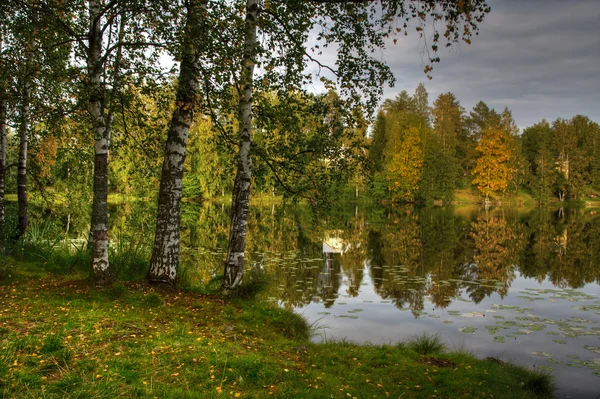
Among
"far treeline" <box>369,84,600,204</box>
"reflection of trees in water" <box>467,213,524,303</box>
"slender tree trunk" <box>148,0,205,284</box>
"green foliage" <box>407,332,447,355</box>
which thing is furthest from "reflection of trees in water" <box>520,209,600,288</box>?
"far treeline" <box>369,84,600,204</box>

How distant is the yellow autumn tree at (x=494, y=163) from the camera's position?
58500 millimetres

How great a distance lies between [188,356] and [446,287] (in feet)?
35.2

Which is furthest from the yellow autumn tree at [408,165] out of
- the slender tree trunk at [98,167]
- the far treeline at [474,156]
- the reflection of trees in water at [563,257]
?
the slender tree trunk at [98,167]

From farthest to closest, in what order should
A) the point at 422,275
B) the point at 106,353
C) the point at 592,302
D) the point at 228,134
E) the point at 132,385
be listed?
the point at 422,275
the point at 592,302
the point at 228,134
the point at 106,353
the point at 132,385

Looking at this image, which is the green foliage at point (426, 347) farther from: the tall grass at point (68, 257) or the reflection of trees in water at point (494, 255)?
the tall grass at point (68, 257)

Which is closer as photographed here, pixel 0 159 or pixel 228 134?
pixel 228 134

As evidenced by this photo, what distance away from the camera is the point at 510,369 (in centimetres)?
688

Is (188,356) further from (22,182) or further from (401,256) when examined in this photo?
(401,256)

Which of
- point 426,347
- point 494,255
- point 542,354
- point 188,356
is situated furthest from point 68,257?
point 494,255

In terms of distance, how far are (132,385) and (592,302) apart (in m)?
13.5

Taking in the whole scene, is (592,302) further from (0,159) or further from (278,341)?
(0,159)

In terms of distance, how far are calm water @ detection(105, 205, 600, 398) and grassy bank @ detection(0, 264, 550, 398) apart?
147 centimetres

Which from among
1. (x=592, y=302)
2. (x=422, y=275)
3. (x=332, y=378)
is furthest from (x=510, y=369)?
(x=422, y=275)

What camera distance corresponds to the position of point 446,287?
44.7 ft
